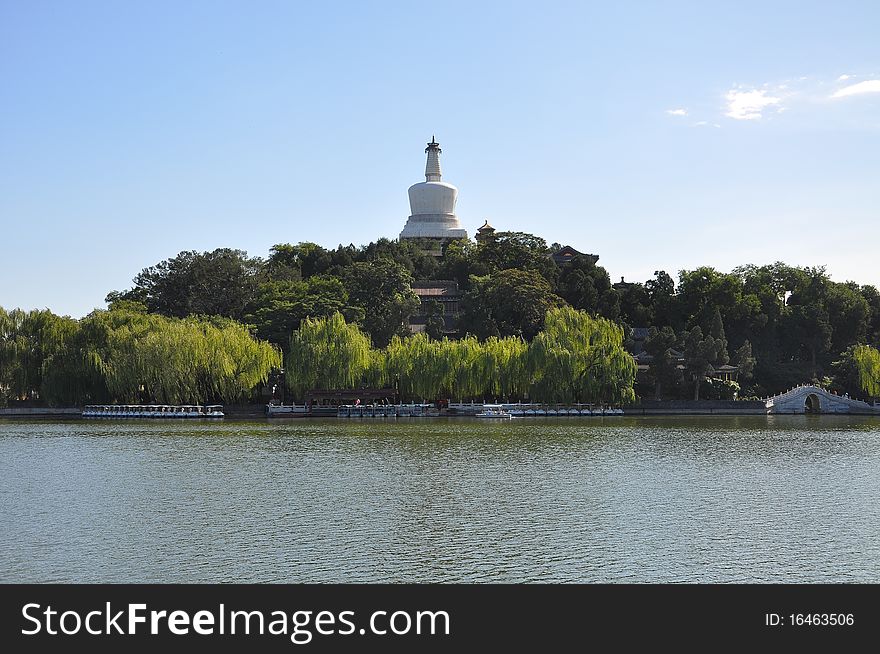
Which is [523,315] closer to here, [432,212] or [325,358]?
[325,358]

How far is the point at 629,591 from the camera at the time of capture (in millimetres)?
13570

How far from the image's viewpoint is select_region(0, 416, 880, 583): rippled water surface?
49.8 feet

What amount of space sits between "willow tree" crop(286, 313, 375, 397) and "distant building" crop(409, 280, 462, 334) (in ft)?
47.2

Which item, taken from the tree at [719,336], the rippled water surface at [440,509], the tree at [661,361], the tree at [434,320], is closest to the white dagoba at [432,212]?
the tree at [434,320]

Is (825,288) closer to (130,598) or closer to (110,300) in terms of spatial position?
(110,300)

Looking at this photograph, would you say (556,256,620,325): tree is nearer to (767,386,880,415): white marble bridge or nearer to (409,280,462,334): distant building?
(409,280,462,334): distant building

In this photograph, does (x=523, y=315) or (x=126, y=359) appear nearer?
(x=126, y=359)

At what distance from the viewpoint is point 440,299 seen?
214 feet

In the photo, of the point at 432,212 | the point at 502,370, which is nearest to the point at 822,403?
the point at 502,370

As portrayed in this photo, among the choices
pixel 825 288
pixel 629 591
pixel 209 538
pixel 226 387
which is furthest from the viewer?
pixel 825 288

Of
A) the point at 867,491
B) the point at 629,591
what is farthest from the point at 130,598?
the point at 867,491

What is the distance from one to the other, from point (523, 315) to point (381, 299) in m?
7.87

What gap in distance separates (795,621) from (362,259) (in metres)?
58.3

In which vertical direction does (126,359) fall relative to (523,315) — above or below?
below
